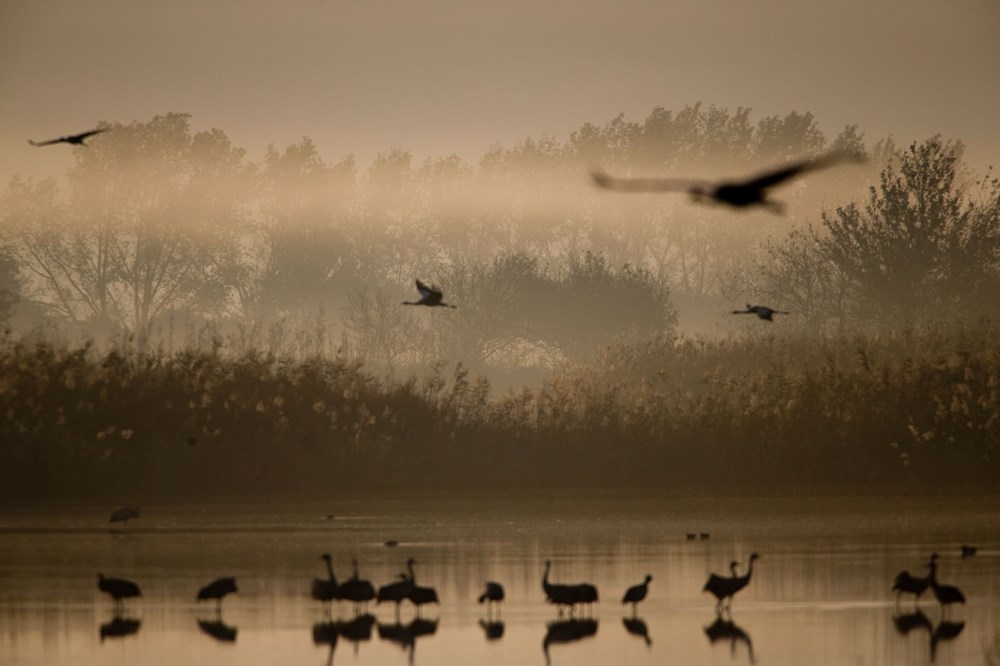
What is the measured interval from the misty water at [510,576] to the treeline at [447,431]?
1.33 m

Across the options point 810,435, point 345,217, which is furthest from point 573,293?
point 810,435

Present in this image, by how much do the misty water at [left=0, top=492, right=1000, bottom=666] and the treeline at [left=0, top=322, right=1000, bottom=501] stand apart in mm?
1325

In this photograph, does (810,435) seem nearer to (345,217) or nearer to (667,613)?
(667,613)

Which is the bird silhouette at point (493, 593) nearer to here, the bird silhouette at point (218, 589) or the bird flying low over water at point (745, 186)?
the bird silhouette at point (218, 589)

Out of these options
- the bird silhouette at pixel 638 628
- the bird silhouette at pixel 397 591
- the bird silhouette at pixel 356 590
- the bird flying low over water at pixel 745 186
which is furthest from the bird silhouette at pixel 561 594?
the bird flying low over water at pixel 745 186

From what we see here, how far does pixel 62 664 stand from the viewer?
13.6 metres

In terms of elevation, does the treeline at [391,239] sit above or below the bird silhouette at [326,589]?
above

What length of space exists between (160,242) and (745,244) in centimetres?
3240

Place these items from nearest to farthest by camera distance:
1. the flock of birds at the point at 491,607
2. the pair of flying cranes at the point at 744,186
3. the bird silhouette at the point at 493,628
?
the pair of flying cranes at the point at 744,186, the bird silhouette at the point at 493,628, the flock of birds at the point at 491,607

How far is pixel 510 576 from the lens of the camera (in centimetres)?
1842

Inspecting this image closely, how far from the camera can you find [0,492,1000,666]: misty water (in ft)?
46.8

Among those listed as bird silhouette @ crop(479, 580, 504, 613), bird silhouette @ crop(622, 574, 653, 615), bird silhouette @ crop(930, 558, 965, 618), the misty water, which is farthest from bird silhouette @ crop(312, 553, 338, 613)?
bird silhouette @ crop(930, 558, 965, 618)

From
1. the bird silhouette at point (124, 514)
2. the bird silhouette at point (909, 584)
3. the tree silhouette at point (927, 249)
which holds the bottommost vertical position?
the bird silhouette at point (909, 584)

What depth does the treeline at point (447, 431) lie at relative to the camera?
2727 centimetres
